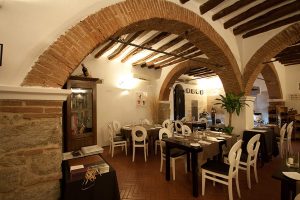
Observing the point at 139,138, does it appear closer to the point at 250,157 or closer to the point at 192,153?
the point at 192,153

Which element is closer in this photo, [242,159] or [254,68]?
[242,159]

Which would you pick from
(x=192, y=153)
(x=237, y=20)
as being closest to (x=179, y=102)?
(x=237, y=20)

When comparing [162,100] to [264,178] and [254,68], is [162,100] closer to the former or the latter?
[254,68]

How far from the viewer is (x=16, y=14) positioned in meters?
1.80

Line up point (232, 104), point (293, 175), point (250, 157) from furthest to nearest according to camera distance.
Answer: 1. point (232, 104)
2. point (250, 157)
3. point (293, 175)

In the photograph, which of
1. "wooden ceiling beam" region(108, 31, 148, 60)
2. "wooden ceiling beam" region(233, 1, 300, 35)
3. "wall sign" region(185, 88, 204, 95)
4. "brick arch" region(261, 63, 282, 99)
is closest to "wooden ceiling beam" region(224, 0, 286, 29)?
"wooden ceiling beam" region(233, 1, 300, 35)

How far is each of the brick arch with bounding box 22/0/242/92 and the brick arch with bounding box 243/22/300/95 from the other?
203 cm

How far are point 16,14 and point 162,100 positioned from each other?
6357 mm

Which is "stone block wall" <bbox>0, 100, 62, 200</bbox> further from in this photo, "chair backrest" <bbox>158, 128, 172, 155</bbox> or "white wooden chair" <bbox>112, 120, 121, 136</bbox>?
"white wooden chair" <bbox>112, 120, 121, 136</bbox>

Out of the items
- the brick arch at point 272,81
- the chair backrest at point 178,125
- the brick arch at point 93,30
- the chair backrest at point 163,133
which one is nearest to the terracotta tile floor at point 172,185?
the chair backrest at point 163,133

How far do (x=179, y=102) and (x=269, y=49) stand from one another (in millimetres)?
5671

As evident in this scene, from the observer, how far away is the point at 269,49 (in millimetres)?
4289

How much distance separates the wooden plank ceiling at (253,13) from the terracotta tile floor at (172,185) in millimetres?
3260

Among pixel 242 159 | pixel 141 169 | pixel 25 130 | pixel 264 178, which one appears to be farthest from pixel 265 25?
pixel 25 130
